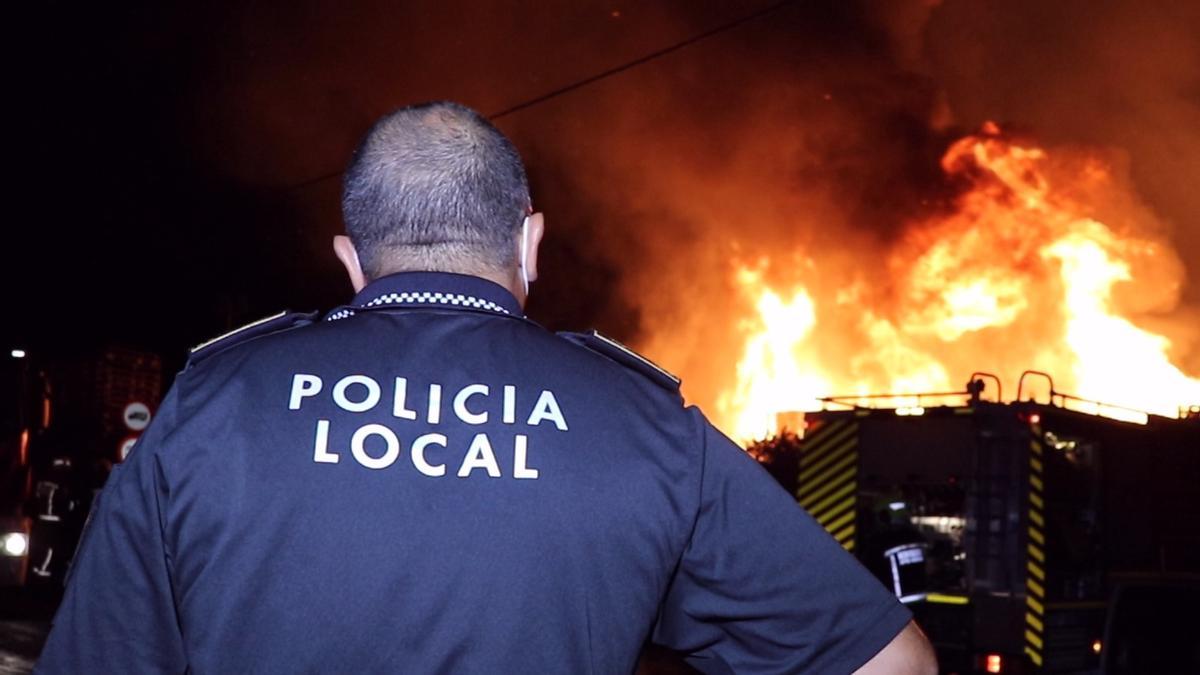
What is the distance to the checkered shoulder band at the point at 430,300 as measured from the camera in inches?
68.9

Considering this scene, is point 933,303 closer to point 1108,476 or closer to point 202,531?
point 1108,476

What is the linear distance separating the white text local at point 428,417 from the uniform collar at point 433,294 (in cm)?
15

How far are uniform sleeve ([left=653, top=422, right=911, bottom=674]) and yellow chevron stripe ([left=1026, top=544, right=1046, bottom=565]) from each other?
27.0 feet

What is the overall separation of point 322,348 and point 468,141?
42 cm

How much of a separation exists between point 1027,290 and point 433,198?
18.7 metres

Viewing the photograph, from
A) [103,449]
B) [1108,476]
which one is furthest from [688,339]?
[1108,476]

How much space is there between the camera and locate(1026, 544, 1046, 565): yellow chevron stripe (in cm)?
926

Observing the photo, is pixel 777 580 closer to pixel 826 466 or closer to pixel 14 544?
pixel 826 466

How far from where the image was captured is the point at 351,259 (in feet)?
6.32

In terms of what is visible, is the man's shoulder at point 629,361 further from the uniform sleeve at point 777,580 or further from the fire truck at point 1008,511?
the fire truck at point 1008,511

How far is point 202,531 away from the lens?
1.57 m

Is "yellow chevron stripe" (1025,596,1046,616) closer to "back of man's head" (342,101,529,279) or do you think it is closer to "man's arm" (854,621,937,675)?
"man's arm" (854,621,937,675)

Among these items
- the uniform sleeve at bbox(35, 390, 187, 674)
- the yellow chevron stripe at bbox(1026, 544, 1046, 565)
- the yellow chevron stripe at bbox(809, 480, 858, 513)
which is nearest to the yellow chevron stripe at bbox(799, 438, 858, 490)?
the yellow chevron stripe at bbox(809, 480, 858, 513)

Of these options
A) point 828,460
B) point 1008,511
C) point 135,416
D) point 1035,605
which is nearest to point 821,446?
point 828,460
